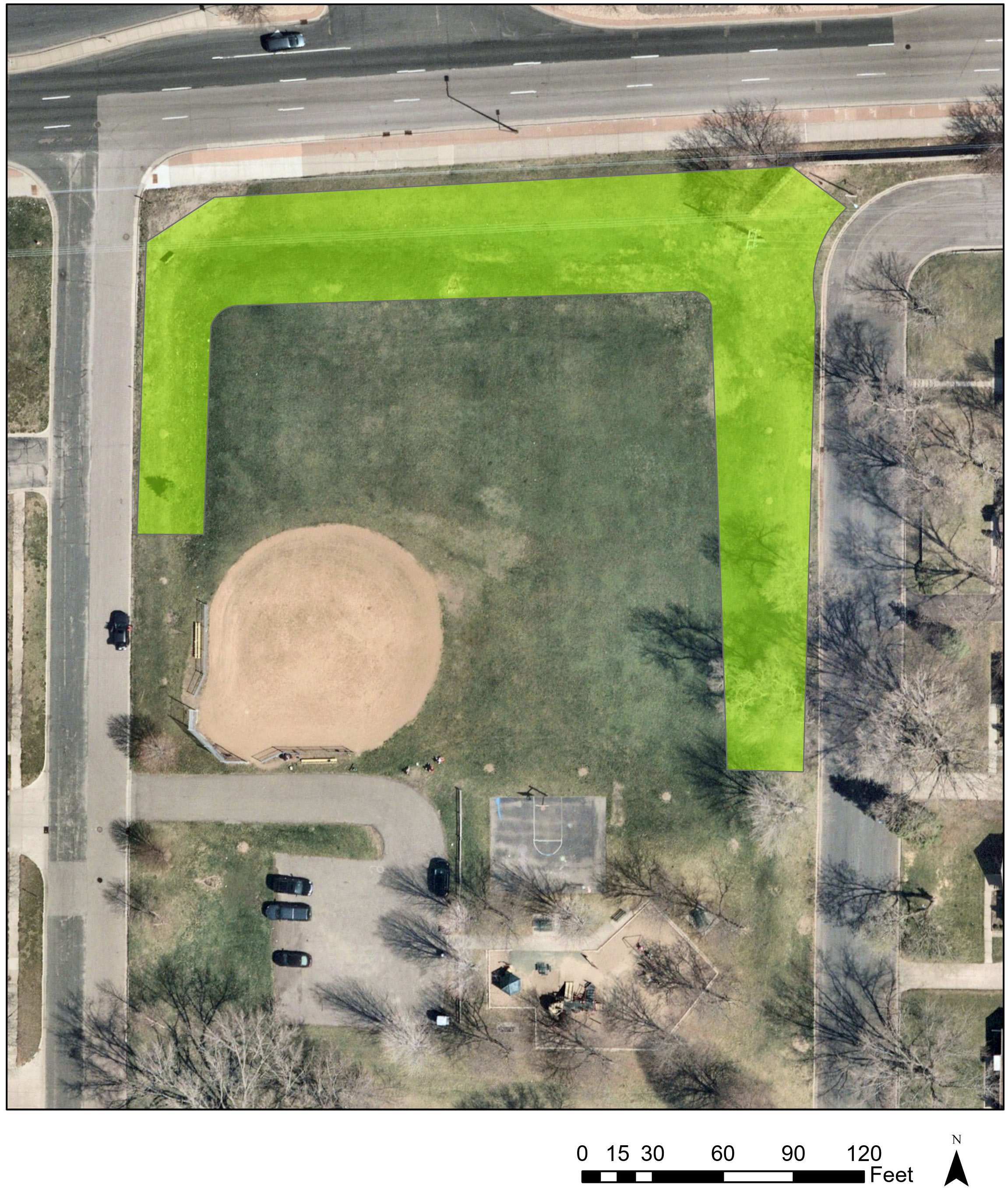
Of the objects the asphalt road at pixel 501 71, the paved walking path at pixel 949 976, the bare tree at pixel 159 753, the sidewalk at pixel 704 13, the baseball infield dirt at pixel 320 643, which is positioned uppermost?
the sidewalk at pixel 704 13

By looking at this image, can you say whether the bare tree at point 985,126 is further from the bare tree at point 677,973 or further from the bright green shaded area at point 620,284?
the bare tree at point 677,973

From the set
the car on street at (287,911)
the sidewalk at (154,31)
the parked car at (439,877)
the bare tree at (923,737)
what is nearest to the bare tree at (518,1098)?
the parked car at (439,877)

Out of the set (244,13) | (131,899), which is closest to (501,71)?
(244,13)

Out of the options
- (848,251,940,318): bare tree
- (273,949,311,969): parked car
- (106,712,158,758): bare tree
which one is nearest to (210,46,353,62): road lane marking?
(848,251,940,318): bare tree

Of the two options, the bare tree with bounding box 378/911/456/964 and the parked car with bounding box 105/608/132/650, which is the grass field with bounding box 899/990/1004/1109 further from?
the parked car with bounding box 105/608/132/650

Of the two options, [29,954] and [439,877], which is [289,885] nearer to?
[439,877]

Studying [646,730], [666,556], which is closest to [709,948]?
[646,730]

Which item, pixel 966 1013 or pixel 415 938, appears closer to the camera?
pixel 966 1013

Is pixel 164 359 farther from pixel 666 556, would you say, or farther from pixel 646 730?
pixel 646 730
